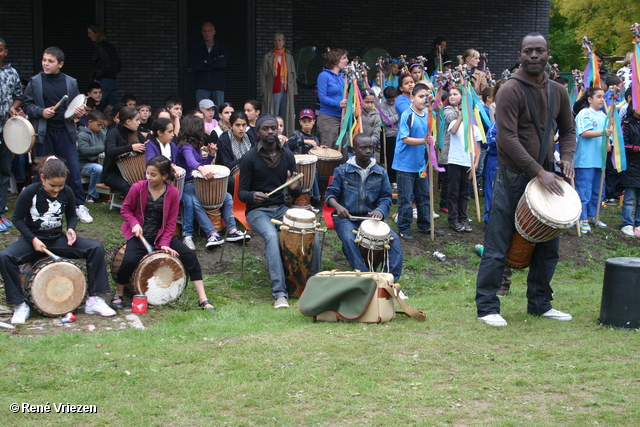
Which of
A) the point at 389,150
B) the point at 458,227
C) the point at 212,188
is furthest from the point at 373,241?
the point at 389,150

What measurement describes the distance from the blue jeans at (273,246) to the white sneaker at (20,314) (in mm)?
2384

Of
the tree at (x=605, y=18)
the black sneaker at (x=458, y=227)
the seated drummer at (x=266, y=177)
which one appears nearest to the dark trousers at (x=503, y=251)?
the seated drummer at (x=266, y=177)

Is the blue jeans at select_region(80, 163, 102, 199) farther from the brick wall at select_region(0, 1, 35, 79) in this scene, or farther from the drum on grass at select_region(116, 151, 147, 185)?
the brick wall at select_region(0, 1, 35, 79)

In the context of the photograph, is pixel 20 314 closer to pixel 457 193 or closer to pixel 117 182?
pixel 117 182

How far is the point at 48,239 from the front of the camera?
7191 millimetres

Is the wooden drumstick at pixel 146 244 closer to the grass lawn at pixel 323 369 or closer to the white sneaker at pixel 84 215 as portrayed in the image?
the grass lawn at pixel 323 369

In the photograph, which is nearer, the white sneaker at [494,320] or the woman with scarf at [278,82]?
the white sneaker at [494,320]

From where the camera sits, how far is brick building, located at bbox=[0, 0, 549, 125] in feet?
46.0

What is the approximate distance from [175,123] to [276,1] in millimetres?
4837

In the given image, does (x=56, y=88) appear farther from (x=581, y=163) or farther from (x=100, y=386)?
(x=581, y=163)

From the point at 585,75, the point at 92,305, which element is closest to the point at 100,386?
the point at 92,305

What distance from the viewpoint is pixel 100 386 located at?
5031 millimetres

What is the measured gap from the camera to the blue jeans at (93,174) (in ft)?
35.8

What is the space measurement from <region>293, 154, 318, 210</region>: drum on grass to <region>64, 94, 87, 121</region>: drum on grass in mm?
2843
